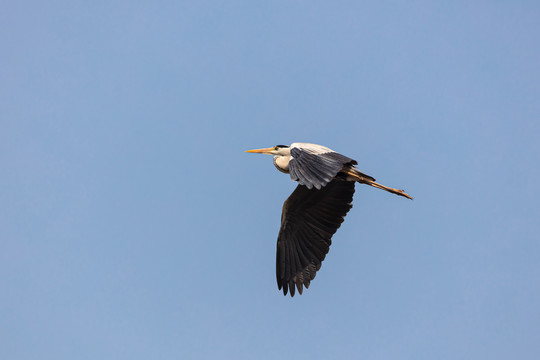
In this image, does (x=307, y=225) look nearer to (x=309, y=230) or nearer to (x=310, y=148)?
(x=309, y=230)

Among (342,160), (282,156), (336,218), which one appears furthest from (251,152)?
(342,160)

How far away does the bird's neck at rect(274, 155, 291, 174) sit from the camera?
10383 millimetres

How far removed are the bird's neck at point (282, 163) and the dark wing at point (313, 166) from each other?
123 cm

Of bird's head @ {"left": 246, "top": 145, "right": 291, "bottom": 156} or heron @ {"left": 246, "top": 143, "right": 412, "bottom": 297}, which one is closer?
heron @ {"left": 246, "top": 143, "right": 412, "bottom": 297}

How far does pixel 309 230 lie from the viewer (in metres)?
10.5

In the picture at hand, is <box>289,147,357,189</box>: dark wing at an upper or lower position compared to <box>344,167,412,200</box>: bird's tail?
lower

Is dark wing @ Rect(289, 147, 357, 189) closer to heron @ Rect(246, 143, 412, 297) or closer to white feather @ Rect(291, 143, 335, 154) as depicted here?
white feather @ Rect(291, 143, 335, 154)

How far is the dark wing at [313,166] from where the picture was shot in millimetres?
8078

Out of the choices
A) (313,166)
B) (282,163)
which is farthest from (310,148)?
(282,163)

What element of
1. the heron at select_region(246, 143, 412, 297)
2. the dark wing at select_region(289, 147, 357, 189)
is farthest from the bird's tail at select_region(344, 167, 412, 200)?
the dark wing at select_region(289, 147, 357, 189)

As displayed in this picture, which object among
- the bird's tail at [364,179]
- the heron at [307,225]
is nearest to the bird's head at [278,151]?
the heron at [307,225]

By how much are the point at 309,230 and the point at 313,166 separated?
2.24 metres

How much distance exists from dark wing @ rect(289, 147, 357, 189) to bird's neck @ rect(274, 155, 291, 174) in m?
1.23

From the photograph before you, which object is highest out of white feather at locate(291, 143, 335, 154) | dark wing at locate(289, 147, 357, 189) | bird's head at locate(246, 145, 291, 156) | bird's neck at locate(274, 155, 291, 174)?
bird's head at locate(246, 145, 291, 156)
